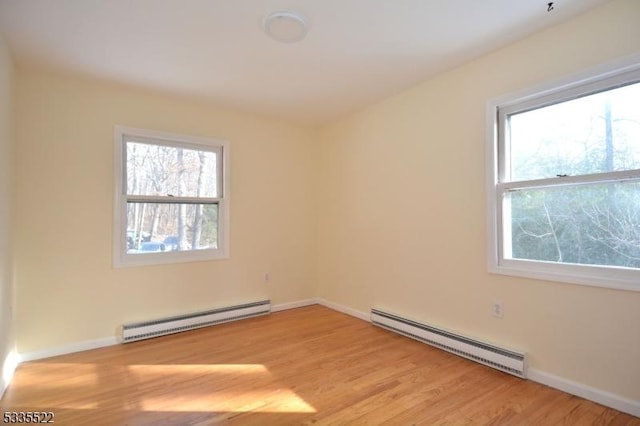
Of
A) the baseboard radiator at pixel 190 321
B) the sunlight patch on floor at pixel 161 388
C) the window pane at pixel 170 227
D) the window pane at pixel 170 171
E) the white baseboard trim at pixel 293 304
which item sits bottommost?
the sunlight patch on floor at pixel 161 388

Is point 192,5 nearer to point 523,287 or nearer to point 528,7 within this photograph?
point 528,7

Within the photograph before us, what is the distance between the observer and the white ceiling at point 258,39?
6.49ft

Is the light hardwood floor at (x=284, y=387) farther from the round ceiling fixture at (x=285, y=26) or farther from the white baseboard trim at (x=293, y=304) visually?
the round ceiling fixture at (x=285, y=26)

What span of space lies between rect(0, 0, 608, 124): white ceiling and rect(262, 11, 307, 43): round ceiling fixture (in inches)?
1.9

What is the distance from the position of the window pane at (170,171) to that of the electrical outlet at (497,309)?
2.99 m

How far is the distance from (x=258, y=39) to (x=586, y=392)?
325 centimetres

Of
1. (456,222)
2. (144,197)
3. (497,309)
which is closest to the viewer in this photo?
(497,309)

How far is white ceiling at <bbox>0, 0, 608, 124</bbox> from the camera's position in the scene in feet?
6.49

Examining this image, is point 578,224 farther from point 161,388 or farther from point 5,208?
point 5,208

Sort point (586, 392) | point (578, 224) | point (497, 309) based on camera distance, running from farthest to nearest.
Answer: point (497, 309) < point (578, 224) < point (586, 392)

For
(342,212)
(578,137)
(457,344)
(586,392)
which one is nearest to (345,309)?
(342,212)

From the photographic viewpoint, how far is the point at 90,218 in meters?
2.96

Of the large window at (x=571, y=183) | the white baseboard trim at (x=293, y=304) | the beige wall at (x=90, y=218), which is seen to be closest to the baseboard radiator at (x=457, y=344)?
the large window at (x=571, y=183)

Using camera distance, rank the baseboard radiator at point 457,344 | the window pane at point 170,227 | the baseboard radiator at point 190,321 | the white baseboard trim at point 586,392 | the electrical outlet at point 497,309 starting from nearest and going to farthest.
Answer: the white baseboard trim at point 586,392
the baseboard radiator at point 457,344
the electrical outlet at point 497,309
the baseboard radiator at point 190,321
the window pane at point 170,227
